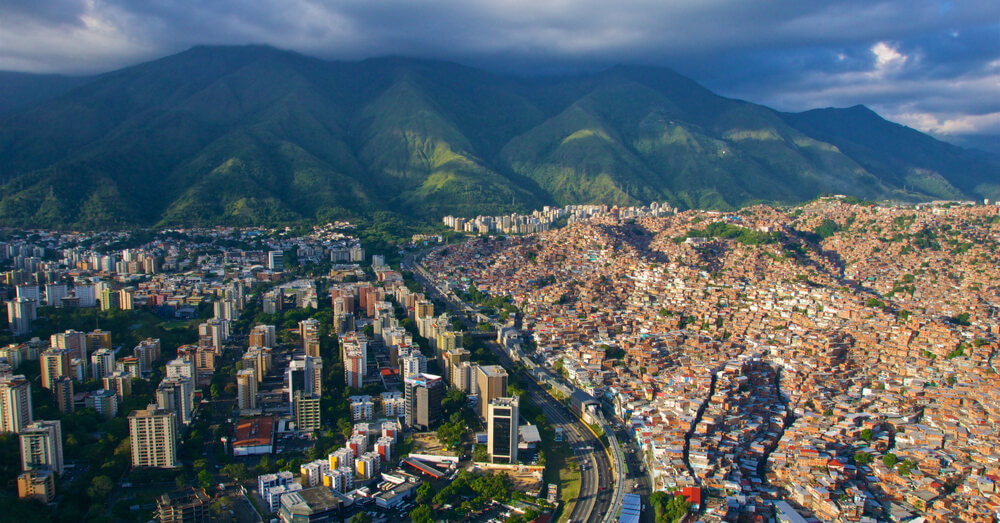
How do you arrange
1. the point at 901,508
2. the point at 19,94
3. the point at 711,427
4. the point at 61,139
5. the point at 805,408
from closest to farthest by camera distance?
the point at 901,508 → the point at 711,427 → the point at 805,408 → the point at 61,139 → the point at 19,94

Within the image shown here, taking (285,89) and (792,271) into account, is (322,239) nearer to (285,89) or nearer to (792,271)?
(792,271)

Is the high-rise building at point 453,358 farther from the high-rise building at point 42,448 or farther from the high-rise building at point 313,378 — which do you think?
the high-rise building at point 42,448

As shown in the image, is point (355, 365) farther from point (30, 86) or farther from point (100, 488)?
point (30, 86)

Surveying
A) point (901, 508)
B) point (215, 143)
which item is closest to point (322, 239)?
point (215, 143)

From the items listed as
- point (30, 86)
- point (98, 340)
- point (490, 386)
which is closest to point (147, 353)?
point (98, 340)

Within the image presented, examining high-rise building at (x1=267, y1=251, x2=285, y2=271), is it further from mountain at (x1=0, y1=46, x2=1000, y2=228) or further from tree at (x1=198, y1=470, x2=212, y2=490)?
tree at (x1=198, y1=470, x2=212, y2=490)

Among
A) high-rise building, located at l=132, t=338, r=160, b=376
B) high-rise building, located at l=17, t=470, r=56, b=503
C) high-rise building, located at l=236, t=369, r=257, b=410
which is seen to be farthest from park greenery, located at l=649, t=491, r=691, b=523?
high-rise building, located at l=132, t=338, r=160, b=376
